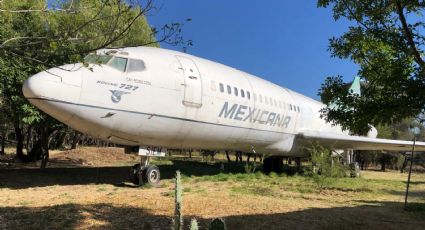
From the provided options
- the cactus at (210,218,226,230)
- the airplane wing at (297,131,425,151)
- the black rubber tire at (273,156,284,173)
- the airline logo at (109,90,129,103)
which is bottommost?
the black rubber tire at (273,156,284,173)

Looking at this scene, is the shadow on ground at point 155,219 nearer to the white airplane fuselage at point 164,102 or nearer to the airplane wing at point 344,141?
the white airplane fuselage at point 164,102

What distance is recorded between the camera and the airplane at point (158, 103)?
10.9 m

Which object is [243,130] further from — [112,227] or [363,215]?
[112,227]

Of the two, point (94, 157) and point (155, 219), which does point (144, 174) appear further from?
point (94, 157)

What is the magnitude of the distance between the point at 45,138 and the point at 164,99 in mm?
9300

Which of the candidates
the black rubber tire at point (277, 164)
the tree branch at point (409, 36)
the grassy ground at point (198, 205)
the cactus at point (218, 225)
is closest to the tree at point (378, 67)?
the tree branch at point (409, 36)

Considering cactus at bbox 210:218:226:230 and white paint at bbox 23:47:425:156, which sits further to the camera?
white paint at bbox 23:47:425:156

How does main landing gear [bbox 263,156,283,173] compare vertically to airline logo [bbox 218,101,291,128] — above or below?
below

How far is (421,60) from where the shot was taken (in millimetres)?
6738

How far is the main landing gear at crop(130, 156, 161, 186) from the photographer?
13016mm

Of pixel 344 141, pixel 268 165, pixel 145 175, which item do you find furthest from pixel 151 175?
pixel 268 165

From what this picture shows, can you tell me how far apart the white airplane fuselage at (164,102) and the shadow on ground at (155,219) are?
9.41ft

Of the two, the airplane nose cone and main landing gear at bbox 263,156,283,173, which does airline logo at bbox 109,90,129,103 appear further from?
main landing gear at bbox 263,156,283,173

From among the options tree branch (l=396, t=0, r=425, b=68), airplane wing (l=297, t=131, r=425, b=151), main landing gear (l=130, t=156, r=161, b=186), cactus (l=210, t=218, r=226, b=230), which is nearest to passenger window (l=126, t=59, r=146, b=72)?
main landing gear (l=130, t=156, r=161, b=186)
